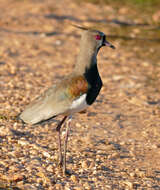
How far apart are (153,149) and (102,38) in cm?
177

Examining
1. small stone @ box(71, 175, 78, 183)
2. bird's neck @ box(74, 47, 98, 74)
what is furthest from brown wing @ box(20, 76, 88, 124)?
small stone @ box(71, 175, 78, 183)

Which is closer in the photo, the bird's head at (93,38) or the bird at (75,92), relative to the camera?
the bird at (75,92)

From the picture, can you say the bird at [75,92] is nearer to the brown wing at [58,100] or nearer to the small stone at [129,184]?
the brown wing at [58,100]

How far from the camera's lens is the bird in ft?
15.2

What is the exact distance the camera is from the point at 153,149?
5.86 metres

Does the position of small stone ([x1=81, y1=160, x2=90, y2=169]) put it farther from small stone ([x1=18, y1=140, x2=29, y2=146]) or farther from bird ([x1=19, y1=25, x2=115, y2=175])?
small stone ([x1=18, y1=140, x2=29, y2=146])

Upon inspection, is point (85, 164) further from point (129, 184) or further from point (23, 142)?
point (23, 142)

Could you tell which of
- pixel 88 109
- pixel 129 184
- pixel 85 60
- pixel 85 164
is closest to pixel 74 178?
pixel 85 164

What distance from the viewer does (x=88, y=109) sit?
6.94m

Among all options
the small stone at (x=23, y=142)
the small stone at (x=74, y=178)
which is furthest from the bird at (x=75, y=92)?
the small stone at (x=23, y=142)

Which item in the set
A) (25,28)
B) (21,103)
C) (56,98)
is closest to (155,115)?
(21,103)

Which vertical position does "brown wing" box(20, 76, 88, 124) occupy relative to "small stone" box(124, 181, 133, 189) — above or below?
above

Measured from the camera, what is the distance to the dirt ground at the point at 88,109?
4.86 metres

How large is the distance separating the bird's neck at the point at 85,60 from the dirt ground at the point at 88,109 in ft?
3.56
